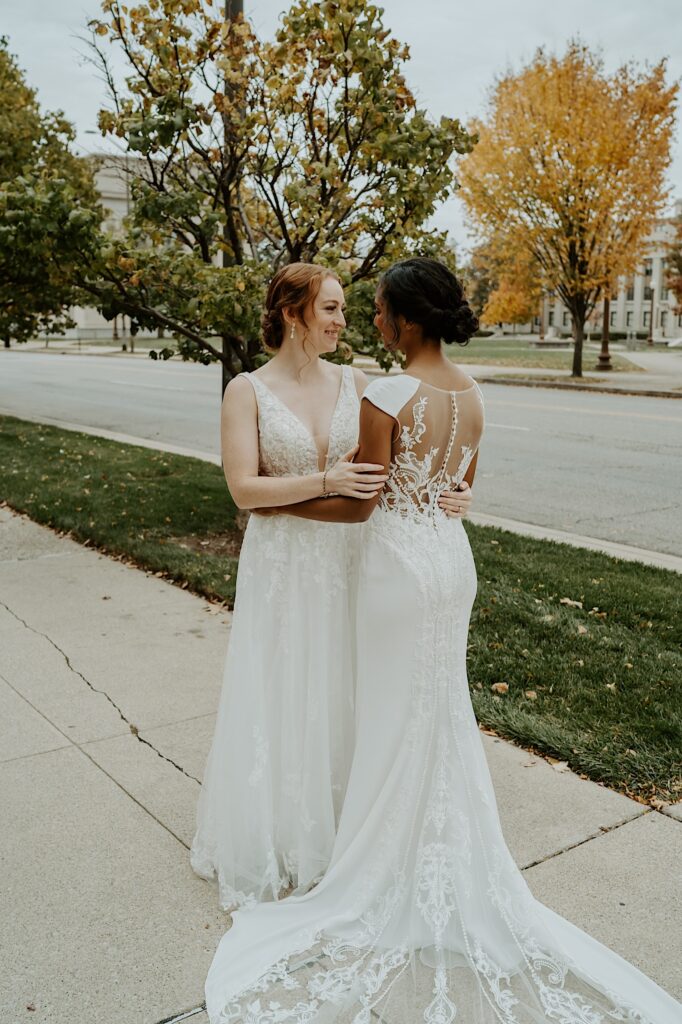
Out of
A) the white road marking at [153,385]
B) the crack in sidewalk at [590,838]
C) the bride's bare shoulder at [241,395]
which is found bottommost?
the crack in sidewalk at [590,838]

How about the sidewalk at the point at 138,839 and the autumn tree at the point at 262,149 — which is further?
the autumn tree at the point at 262,149

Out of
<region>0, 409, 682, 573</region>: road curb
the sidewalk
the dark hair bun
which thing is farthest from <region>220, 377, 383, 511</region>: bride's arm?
<region>0, 409, 682, 573</region>: road curb

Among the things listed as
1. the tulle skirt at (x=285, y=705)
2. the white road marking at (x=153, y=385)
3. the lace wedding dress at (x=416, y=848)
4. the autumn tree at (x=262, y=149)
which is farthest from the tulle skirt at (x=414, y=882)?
the white road marking at (x=153, y=385)

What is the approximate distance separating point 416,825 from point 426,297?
5.09 ft

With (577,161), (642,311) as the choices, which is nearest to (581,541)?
(577,161)

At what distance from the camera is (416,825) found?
2.89m

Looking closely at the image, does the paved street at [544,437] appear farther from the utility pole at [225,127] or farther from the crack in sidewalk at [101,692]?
the crack in sidewalk at [101,692]

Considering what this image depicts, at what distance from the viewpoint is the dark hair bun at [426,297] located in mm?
2699

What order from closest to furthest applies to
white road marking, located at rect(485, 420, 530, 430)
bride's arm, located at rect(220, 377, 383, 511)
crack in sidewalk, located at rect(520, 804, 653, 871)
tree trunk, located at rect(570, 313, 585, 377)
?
bride's arm, located at rect(220, 377, 383, 511)
crack in sidewalk, located at rect(520, 804, 653, 871)
white road marking, located at rect(485, 420, 530, 430)
tree trunk, located at rect(570, 313, 585, 377)

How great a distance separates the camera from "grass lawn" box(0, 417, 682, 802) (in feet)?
14.1

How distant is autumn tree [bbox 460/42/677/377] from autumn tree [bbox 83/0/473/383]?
18.0 m

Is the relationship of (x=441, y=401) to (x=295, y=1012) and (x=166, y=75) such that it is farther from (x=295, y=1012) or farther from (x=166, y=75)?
(x=166, y=75)

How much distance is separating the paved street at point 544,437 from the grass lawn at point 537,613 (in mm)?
1724

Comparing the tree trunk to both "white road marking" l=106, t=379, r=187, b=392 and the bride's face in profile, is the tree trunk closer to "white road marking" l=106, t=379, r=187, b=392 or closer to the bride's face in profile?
"white road marking" l=106, t=379, r=187, b=392
